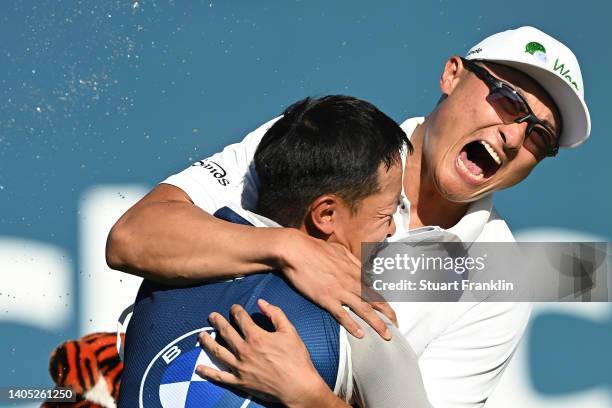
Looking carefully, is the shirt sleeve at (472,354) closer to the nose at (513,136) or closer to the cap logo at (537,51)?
the nose at (513,136)

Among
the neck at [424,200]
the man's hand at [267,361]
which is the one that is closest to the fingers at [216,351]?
Answer: the man's hand at [267,361]

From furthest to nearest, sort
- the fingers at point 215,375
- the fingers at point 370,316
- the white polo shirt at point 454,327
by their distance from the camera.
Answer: the white polo shirt at point 454,327 < the fingers at point 370,316 < the fingers at point 215,375

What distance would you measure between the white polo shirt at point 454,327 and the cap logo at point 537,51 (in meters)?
0.44

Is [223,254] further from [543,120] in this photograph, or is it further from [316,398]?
[543,120]

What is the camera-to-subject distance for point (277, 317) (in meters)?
1.63

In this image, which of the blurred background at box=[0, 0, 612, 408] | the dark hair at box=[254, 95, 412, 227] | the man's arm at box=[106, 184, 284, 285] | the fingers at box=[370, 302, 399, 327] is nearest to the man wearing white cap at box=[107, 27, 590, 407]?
the man's arm at box=[106, 184, 284, 285]

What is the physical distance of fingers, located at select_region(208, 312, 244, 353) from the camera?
163cm

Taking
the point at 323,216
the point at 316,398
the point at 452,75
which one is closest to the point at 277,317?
the point at 316,398

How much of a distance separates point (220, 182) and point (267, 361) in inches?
31.2

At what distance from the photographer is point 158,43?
11.3 feet

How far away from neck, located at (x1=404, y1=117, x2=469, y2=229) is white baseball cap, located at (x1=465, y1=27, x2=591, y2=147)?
337 mm

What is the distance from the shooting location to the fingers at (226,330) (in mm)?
1630

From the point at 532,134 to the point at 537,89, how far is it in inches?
5.1

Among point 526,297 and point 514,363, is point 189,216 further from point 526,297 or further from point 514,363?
point 514,363
